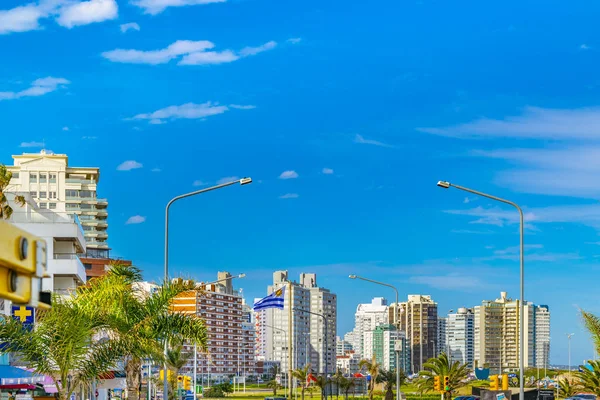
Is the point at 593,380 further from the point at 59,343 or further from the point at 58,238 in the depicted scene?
the point at 58,238

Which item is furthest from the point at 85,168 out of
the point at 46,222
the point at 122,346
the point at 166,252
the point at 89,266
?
the point at 122,346

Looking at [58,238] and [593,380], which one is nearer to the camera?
[593,380]

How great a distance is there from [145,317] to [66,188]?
379ft

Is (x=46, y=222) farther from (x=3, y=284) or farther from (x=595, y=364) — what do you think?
(x=3, y=284)

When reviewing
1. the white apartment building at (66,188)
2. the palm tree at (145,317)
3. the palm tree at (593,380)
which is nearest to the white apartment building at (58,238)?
the palm tree at (145,317)

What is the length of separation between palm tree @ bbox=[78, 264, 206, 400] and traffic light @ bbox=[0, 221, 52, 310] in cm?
2155

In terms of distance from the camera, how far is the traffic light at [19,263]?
4.98 meters

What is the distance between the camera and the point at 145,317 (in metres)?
28.9

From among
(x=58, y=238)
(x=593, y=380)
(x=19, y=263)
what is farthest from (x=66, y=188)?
(x=19, y=263)

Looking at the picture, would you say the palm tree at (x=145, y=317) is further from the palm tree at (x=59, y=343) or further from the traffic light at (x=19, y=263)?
the traffic light at (x=19, y=263)

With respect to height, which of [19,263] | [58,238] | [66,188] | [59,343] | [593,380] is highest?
[66,188]

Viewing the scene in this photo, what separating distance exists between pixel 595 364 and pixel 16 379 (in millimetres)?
21363

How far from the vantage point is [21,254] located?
199 inches

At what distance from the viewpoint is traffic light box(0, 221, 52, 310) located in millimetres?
4980
